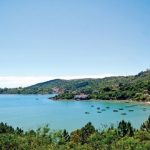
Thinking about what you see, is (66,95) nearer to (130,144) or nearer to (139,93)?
(139,93)

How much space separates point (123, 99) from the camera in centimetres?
13588

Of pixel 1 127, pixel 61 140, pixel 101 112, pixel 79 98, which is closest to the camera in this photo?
pixel 61 140

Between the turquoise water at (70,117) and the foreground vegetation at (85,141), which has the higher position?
the foreground vegetation at (85,141)

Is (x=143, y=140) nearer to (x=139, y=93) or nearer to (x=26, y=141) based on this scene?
(x=26, y=141)

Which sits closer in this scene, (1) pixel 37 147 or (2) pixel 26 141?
(1) pixel 37 147

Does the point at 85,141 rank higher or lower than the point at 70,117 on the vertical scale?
higher

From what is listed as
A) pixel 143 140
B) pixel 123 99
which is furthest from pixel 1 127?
pixel 123 99

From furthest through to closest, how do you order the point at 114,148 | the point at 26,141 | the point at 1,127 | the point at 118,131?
the point at 1,127 < the point at 118,131 < the point at 26,141 < the point at 114,148

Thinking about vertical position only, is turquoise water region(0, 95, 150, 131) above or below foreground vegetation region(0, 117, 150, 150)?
below

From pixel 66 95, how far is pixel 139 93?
40601 millimetres

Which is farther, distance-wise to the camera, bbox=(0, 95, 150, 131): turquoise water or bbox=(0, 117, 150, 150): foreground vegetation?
bbox=(0, 95, 150, 131): turquoise water

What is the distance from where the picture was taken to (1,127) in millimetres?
A: 47031

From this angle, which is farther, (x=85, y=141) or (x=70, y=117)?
(x=70, y=117)

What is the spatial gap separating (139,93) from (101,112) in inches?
1508
